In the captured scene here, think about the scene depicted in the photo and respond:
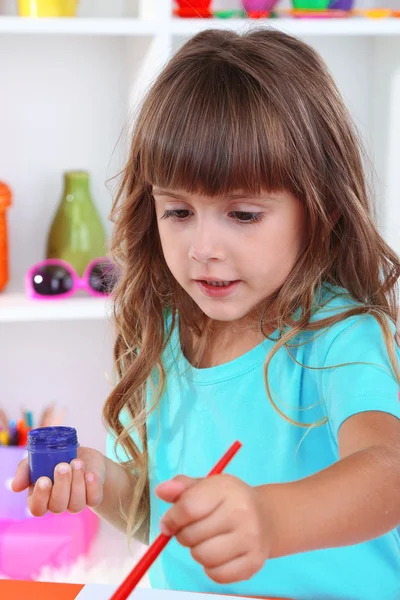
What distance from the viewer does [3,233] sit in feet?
5.33

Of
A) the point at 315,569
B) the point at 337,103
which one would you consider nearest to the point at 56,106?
the point at 337,103

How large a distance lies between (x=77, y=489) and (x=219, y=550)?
0.29 meters

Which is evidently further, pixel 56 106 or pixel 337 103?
pixel 56 106

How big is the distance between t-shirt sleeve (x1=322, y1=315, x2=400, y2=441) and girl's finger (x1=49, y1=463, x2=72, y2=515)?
0.73 feet

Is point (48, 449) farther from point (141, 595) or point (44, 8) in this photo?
point (44, 8)

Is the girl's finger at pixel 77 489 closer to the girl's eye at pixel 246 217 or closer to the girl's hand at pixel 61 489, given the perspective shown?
the girl's hand at pixel 61 489

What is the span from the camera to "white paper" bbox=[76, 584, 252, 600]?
63 centimetres

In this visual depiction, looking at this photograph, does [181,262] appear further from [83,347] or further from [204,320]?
[83,347]

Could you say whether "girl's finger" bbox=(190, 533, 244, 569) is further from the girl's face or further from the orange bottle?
the orange bottle

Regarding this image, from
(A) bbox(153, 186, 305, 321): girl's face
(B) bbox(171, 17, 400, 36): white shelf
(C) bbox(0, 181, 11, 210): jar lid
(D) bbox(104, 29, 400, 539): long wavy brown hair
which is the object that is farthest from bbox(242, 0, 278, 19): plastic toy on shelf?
(A) bbox(153, 186, 305, 321): girl's face

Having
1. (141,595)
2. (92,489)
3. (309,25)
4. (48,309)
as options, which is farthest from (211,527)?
(309,25)

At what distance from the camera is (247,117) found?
746 millimetres

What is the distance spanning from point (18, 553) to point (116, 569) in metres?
0.18

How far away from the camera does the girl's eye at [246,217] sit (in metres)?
0.76
